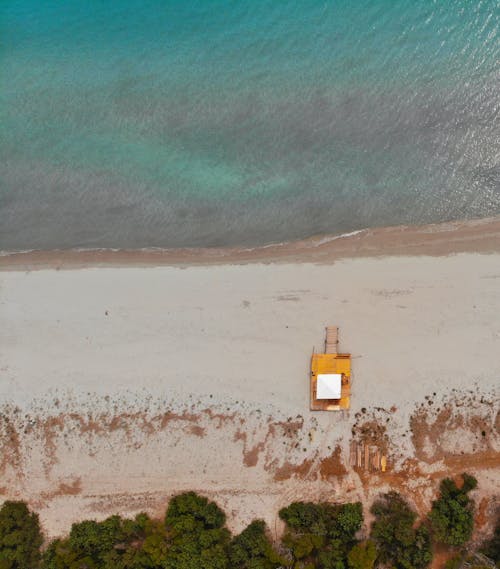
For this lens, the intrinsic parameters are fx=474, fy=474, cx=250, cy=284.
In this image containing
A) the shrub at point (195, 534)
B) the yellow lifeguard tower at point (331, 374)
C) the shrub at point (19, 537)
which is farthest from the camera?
the yellow lifeguard tower at point (331, 374)

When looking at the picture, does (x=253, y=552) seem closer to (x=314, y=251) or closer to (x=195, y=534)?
(x=195, y=534)

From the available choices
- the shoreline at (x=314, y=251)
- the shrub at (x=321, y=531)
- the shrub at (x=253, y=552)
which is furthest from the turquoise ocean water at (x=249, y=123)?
the shrub at (x=253, y=552)

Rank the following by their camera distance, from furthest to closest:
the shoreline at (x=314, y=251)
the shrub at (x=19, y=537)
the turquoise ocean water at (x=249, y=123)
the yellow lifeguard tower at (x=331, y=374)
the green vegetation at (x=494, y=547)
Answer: the turquoise ocean water at (x=249, y=123) < the shoreline at (x=314, y=251) < the yellow lifeguard tower at (x=331, y=374) < the shrub at (x=19, y=537) < the green vegetation at (x=494, y=547)

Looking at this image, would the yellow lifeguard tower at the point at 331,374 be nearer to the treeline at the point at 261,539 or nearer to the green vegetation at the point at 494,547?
the treeline at the point at 261,539

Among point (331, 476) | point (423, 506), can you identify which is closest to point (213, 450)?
point (331, 476)

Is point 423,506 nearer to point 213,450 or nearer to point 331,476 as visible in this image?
point 331,476

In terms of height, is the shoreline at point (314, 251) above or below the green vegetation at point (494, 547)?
above

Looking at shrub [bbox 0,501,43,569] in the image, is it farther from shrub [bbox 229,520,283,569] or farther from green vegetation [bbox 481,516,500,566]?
green vegetation [bbox 481,516,500,566]
